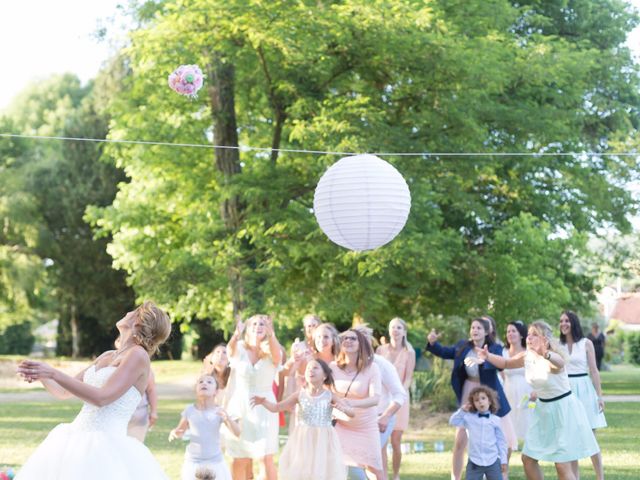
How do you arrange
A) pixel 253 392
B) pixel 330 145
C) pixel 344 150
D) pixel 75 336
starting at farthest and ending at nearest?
pixel 75 336, pixel 330 145, pixel 344 150, pixel 253 392

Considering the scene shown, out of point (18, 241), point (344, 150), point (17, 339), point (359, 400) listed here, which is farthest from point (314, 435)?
point (17, 339)

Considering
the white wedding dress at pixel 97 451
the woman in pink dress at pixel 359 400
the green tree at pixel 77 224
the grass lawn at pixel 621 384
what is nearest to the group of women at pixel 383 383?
the woman in pink dress at pixel 359 400

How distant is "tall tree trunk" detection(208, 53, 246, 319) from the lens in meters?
19.4

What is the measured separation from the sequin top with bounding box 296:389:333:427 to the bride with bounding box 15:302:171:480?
2870mm

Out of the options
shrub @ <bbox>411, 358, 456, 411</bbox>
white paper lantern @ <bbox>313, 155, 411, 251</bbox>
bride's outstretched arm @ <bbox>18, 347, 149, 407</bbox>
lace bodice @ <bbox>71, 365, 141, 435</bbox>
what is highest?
white paper lantern @ <bbox>313, 155, 411, 251</bbox>

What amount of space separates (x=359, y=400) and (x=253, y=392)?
154 cm

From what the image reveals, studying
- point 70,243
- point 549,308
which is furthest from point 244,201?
Answer: point 70,243

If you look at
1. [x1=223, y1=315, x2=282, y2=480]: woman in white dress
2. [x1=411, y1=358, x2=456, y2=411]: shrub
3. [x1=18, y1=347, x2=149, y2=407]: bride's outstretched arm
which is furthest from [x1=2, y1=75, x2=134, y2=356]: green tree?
[x1=18, y1=347, x2=149, y2=407]: bride's outstretched arm

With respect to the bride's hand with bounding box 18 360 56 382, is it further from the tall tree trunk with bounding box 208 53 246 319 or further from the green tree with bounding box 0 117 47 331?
the green tree with bounding box 0 117 47 331

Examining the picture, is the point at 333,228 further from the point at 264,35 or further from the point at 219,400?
the point at 264,35

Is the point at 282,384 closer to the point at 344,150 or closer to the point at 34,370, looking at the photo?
Result: the point at 34,370

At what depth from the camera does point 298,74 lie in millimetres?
18609

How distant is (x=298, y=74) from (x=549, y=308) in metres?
6.52

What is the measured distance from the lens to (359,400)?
8.22 meters
